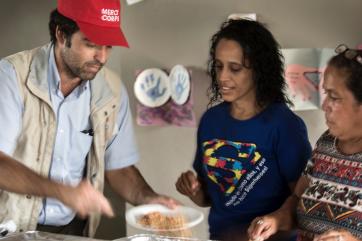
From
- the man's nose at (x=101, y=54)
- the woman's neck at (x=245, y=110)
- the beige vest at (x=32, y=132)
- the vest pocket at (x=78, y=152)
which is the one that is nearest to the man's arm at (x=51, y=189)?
the beige vest at (x=32, y=132)

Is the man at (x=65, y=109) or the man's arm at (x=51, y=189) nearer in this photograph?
the man's arm at (x=51, y=189)

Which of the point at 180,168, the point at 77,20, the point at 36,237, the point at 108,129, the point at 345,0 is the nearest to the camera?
the point at 36,237

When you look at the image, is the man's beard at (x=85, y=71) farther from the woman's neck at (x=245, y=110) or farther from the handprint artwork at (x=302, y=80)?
the handprint artwork at (x=302, y=80)

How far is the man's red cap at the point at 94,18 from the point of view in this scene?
4.81 feet

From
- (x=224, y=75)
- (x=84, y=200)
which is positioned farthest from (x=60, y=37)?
(x=84, y=200)

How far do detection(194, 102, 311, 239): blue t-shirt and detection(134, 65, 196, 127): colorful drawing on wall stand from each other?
21.9 inches

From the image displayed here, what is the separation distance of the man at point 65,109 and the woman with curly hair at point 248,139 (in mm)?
187

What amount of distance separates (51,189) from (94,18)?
1.89ft

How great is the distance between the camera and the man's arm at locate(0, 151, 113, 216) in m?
1.13

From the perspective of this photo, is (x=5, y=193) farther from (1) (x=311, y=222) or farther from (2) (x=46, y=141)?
(1) (x=311, y=222)

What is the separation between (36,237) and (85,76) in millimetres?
528

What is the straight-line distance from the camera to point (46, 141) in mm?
1491

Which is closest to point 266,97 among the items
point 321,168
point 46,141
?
point 321,168

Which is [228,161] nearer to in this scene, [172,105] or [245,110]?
[245,110]
